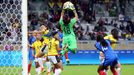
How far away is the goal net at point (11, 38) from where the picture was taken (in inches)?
336

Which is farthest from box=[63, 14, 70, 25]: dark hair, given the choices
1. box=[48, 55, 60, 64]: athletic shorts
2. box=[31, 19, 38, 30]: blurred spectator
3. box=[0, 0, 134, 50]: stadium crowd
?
box=[31, 19, 38, 30]: blurred spectator

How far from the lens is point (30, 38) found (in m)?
16.2

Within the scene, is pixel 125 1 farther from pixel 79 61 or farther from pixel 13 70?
pixel 13 70

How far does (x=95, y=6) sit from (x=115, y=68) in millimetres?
17847

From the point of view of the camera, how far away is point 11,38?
9898mm

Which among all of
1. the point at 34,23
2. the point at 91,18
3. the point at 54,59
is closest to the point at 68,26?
the point at 54,59

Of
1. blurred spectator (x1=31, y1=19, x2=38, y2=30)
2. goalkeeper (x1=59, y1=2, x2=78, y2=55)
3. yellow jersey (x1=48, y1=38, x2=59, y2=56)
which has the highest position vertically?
goalkeeper (x1=59, y1=2, x2=78, y2=55)

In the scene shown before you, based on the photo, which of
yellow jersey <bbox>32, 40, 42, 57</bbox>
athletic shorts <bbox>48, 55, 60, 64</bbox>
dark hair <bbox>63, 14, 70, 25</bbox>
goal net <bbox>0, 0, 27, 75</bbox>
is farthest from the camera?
yellow jersey <bbox>32, 40, 42, 57</bbox>

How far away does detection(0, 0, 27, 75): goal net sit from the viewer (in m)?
8.52

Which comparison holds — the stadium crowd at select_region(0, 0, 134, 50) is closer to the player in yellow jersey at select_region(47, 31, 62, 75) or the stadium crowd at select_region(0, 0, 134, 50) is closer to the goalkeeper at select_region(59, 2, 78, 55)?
the player in yellow jersey at select_region(47, 31, 62, 75)

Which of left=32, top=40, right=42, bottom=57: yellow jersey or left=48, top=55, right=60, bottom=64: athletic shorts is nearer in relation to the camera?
left=48, top=55, right=60, bottom=64: athletic shorts

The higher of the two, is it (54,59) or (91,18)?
(91,18)

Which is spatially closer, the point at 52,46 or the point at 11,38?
the point at 11,38

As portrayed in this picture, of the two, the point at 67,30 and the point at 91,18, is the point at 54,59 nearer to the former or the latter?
the point at 67,30
